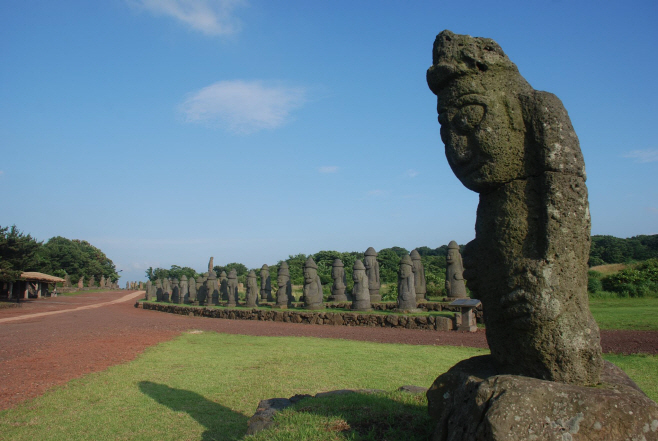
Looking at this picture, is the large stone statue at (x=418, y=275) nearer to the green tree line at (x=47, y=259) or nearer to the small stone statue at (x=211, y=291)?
the small stone statue at (x=211, y=291)

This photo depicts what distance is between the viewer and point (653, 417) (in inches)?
107

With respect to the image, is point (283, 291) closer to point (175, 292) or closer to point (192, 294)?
point (192, 294)

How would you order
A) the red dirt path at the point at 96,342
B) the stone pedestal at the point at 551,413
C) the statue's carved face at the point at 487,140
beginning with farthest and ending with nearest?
the red dirt path at the point at 96,342, the statue's carved face at the point at 487,140, the stone pedestal at the point at 551,413

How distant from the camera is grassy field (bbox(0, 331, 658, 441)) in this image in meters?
4.58

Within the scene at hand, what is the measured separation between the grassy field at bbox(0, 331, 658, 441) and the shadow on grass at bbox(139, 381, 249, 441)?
0.05ft

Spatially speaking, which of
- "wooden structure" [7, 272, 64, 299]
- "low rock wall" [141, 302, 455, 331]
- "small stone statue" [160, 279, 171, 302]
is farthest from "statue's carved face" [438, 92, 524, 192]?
"wooden structure" [7, 272, 64, 299]

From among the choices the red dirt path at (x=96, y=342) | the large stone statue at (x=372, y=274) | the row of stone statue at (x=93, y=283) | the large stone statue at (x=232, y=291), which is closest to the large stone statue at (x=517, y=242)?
the red dirt path at (x=96, y=342)

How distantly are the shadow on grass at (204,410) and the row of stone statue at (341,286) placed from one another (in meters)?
12.4

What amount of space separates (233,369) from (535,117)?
774 cm

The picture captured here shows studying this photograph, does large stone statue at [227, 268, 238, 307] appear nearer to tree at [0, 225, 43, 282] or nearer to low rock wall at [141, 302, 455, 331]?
low rock wall at [141, 302, 455, 331]

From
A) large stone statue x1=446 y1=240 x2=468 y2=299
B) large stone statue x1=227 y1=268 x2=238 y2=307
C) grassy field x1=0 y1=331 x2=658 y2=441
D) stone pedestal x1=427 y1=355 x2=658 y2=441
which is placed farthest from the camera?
large stone statue x1=227 y1=268 x2=238 y2=307

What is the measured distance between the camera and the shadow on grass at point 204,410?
5.64 meters

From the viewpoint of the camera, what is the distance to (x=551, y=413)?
9.04ft

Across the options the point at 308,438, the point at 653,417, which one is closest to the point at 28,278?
the point at 308,438
